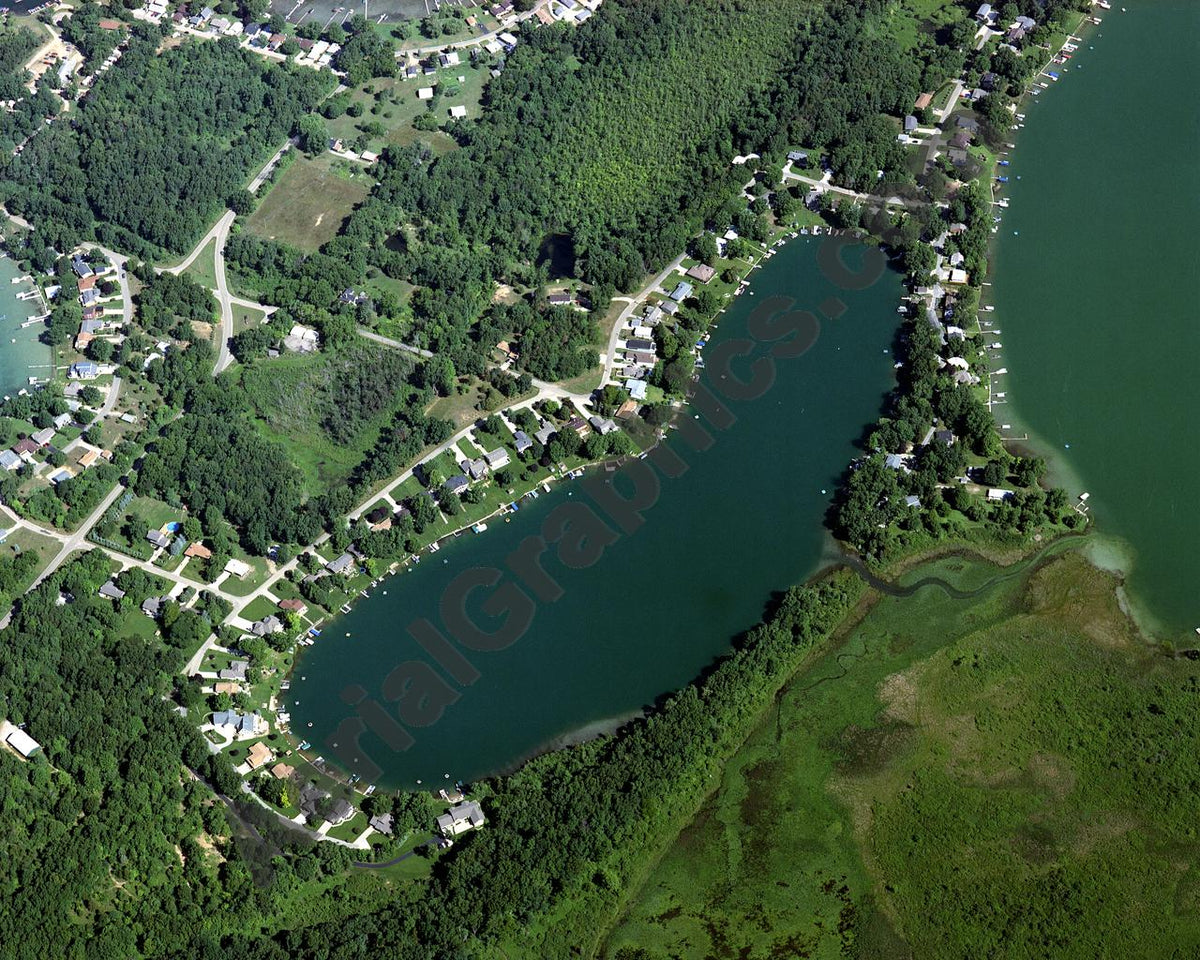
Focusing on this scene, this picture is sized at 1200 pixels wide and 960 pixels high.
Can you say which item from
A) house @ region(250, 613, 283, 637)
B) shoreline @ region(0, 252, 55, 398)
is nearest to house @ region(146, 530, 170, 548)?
house @ region(250, 613, 283, 637)

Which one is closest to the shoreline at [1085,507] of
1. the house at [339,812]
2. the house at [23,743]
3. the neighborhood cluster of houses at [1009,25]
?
the neighborhood cluster of houses at [1009,25]

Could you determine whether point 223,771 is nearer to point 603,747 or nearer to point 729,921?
point 603,747

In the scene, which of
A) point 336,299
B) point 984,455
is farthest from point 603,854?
point 336,299

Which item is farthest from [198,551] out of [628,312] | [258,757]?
[628,312]

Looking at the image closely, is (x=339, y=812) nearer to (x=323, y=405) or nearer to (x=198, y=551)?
(x=198, y=551)

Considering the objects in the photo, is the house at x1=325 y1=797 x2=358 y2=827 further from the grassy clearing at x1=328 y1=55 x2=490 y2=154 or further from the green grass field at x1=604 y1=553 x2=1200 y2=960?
the grassy clearing at x1=328 y1=55 x2=490 y2=154
